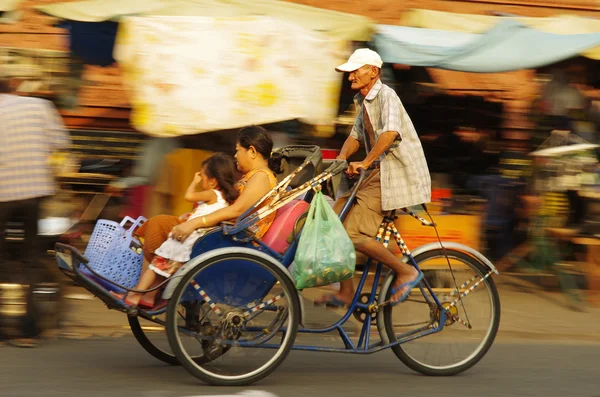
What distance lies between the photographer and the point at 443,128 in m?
9.60

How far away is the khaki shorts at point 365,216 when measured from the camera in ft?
17.7

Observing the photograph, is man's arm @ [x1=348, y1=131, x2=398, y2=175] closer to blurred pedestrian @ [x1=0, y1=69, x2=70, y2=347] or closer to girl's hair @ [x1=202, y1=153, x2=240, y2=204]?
girl's hair @ [x1=202, y1=153, x2=240, y2=204]

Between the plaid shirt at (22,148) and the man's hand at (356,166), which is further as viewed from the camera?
the plaid shirt at (22,148)

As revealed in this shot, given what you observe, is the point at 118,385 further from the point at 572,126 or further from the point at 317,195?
the point at 572,126

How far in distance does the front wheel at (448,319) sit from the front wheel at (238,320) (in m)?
0.66

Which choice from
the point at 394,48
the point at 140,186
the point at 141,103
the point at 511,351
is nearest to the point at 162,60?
the point at 141,103

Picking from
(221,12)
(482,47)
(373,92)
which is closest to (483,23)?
(482,47)

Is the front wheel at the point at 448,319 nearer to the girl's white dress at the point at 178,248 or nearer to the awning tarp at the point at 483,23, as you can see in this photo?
the girl's white dress at the point at 178,248

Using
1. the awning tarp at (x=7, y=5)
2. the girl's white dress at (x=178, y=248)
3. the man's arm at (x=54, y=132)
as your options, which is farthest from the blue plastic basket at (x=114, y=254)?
the awning tarp at (x=7, y=5)

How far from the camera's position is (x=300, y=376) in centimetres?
563

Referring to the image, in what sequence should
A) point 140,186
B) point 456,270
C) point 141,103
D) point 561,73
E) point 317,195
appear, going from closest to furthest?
point 317,195, point 456,270, point 141,103, point 140,186, point 561,73

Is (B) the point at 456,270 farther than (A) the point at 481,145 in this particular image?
A: No

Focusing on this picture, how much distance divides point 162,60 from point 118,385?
3.26m

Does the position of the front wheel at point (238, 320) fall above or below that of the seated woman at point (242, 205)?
below
